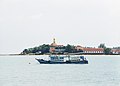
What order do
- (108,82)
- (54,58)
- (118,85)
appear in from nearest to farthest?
(118,85)
(108,82)
(54,58)

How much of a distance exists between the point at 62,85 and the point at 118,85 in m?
5.95

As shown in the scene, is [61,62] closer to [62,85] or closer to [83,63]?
[83,63]

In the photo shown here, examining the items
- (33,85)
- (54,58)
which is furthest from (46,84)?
(54,58)

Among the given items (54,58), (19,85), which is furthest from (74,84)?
(54,58)

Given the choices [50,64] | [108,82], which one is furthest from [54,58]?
[108,82]

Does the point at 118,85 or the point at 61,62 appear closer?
the point at 118,85

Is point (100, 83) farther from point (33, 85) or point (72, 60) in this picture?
point (72, 60)

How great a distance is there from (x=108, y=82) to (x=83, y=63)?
5434 centimetres

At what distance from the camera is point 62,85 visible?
52781mm

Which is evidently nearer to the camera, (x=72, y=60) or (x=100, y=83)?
(x=100, y=83)

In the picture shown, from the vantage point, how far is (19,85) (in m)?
53.4

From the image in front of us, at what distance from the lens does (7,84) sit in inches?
2154

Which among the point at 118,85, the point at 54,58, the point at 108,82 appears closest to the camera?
the point at 118,85

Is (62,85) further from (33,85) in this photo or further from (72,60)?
(72,60)
